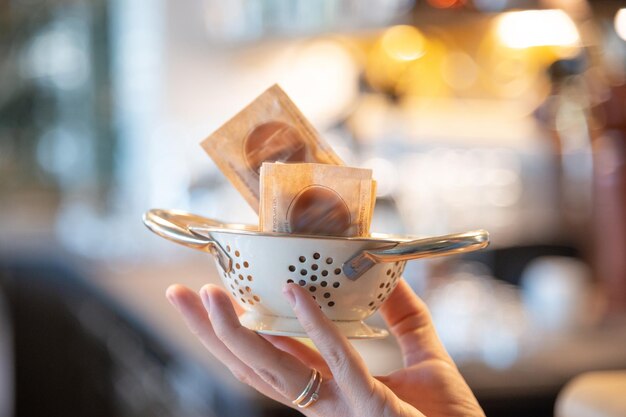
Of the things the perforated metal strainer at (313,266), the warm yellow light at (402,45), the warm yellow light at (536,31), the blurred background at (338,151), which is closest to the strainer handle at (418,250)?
the perforated metal strainer at (313,266)

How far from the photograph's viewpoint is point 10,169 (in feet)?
20.1

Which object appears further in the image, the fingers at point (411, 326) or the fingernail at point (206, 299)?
the fingers at point (411, 326)

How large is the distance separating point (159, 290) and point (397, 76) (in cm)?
189

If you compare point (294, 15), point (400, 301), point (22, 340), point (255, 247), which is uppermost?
point (294, 15)

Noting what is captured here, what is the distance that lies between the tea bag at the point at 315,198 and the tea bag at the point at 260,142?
106 millimetres

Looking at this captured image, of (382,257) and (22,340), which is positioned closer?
(382,257)

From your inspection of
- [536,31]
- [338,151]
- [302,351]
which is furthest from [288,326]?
[338,151]

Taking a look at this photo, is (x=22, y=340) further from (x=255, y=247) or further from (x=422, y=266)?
(x=255, y=247)

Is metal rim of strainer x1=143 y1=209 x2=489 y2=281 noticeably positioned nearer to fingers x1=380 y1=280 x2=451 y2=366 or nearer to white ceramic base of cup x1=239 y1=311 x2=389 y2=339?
white ceramic base of cup x1=239 y1=311 x2=389 y2=339

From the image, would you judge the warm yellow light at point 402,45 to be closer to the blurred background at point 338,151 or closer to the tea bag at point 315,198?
the blurred background at point 338,151

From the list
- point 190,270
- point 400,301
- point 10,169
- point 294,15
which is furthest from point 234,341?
point 10,169

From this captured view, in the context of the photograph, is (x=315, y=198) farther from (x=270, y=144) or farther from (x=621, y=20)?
(x=621, y=20)

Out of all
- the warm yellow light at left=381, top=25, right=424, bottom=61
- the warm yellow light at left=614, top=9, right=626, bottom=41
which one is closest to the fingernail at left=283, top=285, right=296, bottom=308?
the warm yellow light at left=614, top=9, right=626, bottom=41

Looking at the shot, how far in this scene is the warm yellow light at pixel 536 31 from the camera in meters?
2.97
